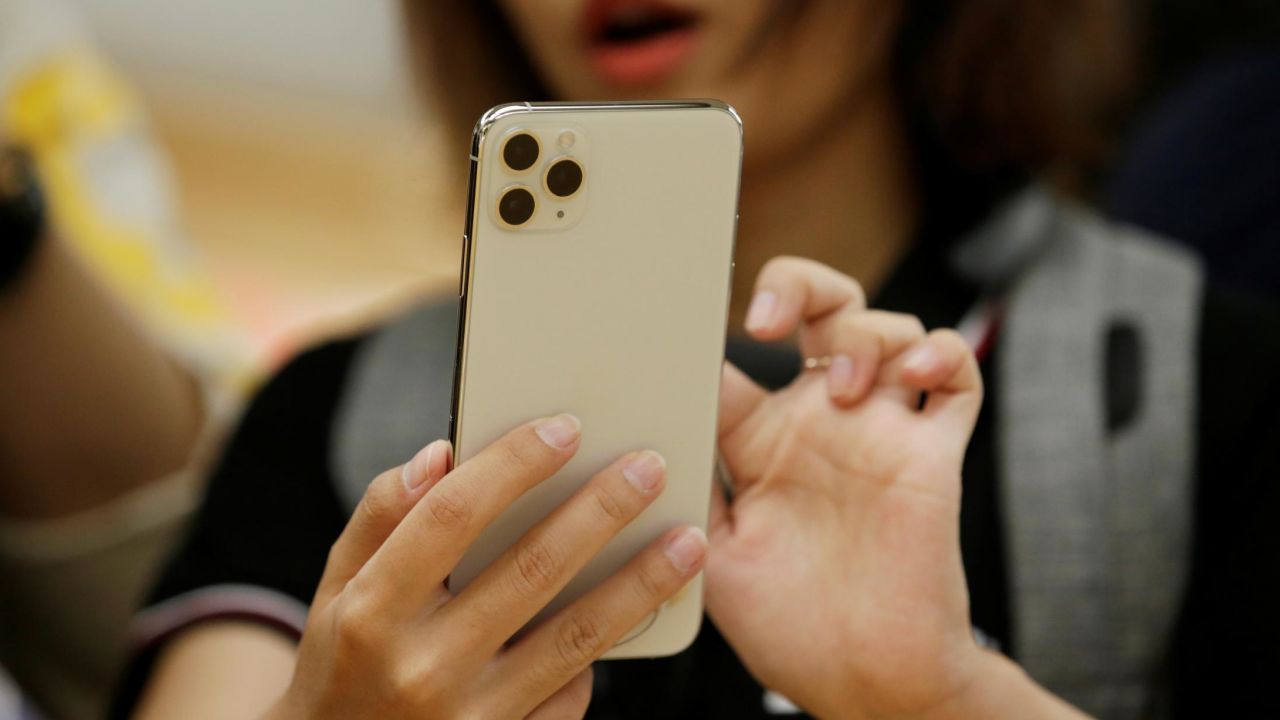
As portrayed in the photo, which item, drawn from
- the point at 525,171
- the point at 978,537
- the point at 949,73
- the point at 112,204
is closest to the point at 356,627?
the point at 525,171

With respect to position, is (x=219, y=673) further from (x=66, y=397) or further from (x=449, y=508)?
(x=66, y=397)

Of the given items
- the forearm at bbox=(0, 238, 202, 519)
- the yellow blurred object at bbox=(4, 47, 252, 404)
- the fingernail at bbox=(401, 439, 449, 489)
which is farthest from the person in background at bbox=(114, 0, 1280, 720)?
the yellow blurred object at bbox=(4, 47, 252, 404)

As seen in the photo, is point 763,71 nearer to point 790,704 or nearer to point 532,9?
point 532,9

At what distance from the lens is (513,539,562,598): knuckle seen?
327mm

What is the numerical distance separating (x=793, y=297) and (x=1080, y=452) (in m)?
0.17

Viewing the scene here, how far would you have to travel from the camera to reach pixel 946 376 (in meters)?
0.38

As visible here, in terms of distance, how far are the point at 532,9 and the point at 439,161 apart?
10 cm

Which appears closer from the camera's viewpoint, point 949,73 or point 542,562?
point 542,562

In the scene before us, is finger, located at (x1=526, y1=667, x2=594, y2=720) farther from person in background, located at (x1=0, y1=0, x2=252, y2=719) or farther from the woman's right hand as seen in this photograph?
person in background, located at (x1=0, y1=0, x2=252, y2=719)

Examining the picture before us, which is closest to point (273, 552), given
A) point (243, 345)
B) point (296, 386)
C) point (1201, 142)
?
point (296, 386)

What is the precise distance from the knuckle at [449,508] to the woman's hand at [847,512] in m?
0.11

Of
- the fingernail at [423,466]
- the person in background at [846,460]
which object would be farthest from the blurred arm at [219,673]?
the fingernail at [423,466]

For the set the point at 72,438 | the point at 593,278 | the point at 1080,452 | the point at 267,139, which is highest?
the point at 593,278

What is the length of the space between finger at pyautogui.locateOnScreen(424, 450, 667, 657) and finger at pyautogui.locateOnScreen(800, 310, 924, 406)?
0.27ft
